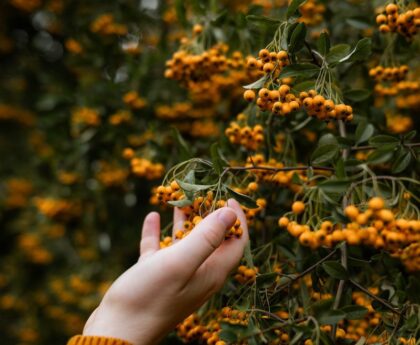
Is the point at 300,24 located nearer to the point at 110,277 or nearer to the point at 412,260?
the point at 412,260

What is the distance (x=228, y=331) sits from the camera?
142 cm

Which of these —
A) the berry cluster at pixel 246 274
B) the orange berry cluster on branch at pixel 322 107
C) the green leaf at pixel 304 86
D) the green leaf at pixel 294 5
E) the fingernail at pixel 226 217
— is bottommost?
the berry cluster at pixel 246 274

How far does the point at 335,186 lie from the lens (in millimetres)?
1456

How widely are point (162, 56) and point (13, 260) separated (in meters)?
3.55

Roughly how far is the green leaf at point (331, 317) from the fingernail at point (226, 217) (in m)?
0.43

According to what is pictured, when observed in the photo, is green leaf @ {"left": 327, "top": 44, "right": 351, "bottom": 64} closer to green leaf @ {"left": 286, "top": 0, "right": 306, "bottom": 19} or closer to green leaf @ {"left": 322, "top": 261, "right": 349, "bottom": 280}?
green leaf @ {"left": 286, "top": 0, "right": 306, "bottom": 19}

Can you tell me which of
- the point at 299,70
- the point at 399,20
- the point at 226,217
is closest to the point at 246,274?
the point at 226,217

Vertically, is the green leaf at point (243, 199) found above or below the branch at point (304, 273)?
above

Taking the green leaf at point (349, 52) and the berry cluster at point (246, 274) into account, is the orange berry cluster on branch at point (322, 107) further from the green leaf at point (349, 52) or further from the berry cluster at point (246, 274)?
the berry cluster at point (246, 274)

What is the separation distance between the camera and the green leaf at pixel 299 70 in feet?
5.59

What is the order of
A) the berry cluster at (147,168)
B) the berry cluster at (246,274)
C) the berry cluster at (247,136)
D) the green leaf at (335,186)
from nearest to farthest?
the green leaf at (335,186) < the berry cluster at (246,274) < the berry cluster at (247,136) < the berry cluster at (147,168)

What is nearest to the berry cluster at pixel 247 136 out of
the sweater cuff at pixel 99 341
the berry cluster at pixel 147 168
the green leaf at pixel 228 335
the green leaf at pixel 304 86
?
the green leaf at pixel 304 86

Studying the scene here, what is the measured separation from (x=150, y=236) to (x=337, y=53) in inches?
41.8

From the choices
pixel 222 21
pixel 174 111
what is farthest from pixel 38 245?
pixel 222 21
